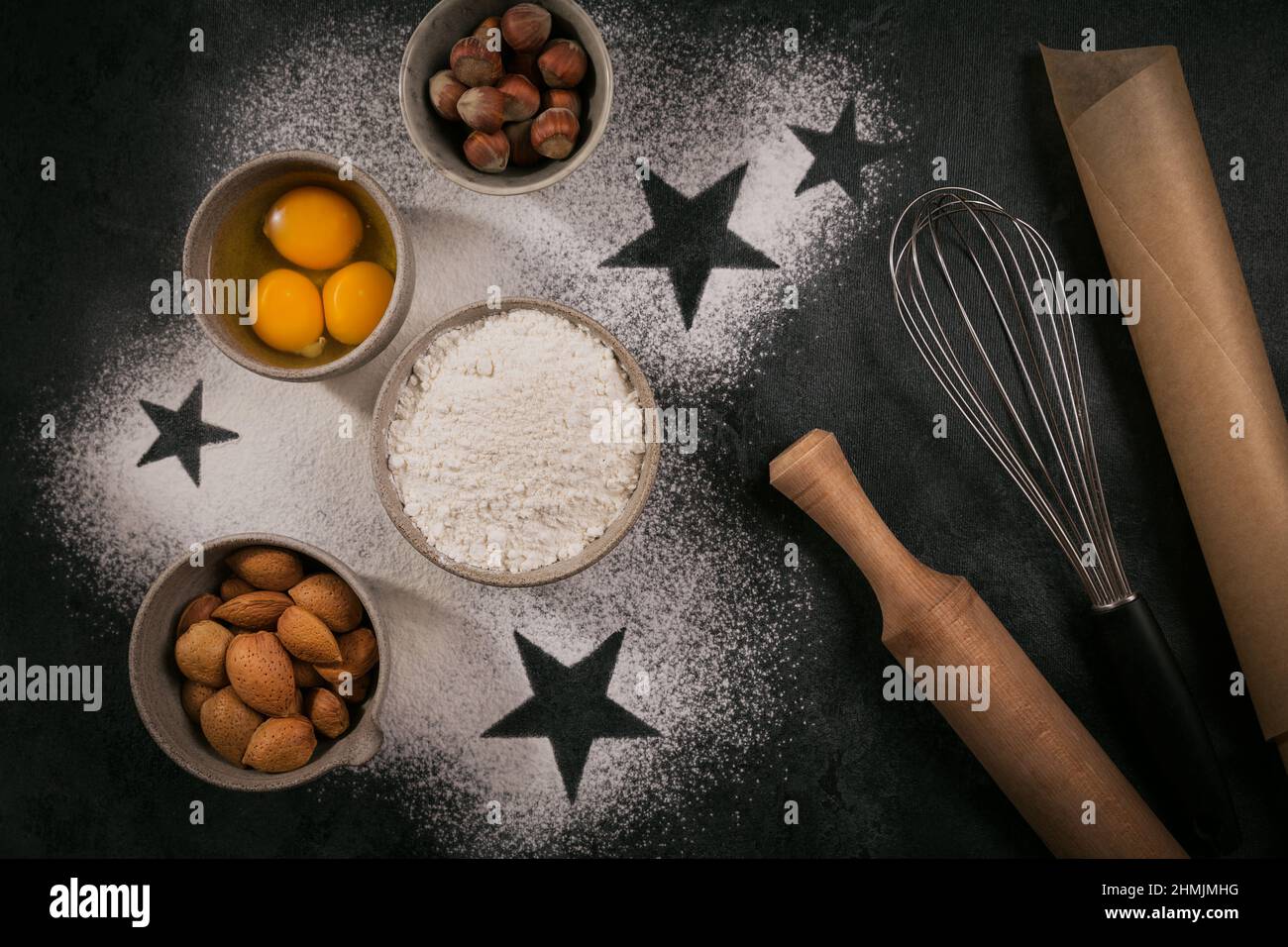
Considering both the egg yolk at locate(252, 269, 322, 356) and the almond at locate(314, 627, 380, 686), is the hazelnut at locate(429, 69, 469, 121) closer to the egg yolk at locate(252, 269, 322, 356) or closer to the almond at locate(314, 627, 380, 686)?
the egg yolk at locate(252, 269, 322, 356)

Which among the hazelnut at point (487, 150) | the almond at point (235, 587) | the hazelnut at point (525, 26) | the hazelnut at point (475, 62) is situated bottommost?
the almond at point (235, 587)

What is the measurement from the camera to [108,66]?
831mm

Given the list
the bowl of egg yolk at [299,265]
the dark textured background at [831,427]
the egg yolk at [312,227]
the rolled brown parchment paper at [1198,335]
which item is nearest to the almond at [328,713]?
the dark textured background at [831,427]

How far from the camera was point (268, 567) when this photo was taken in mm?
733

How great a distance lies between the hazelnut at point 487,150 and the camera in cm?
73

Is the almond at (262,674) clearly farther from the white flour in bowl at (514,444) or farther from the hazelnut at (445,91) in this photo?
the hazelnut at (445,91)

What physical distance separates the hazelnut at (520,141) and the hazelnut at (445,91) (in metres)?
0.05

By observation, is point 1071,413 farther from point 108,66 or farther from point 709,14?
point 108,66

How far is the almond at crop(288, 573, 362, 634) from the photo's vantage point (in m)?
0.72

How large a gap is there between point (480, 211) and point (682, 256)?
0.67 ft

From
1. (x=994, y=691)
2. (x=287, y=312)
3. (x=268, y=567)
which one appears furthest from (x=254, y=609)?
(x=994, y=691)

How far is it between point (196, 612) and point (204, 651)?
45mm
